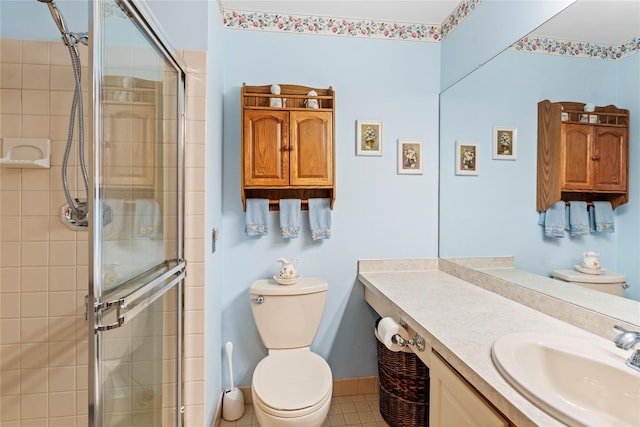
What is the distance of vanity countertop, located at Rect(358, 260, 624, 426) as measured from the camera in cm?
76

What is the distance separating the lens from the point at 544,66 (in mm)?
1323

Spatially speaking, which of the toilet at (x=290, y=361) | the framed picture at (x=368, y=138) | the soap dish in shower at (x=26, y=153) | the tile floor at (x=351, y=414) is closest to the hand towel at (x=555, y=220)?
the framed picture at (x=368, y=138)

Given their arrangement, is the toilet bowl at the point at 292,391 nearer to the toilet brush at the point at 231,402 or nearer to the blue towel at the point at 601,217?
the toilet brush at the point at 231,402

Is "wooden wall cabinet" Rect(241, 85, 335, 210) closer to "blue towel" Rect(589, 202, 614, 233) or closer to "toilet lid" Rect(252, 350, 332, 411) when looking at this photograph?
"toilet lid" Rect(252, 350, 332, 411)

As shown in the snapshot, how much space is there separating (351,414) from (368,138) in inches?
67.0

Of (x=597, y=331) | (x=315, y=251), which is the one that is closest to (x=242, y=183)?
(x=315, y=251)

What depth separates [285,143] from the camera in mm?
1763

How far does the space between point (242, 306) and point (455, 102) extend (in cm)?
187

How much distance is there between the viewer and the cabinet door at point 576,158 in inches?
44.9

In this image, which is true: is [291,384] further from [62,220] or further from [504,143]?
[504,143]

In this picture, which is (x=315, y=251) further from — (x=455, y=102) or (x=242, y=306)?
(x=455, y=102)

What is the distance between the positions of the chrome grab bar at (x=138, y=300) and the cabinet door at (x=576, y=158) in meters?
1.61

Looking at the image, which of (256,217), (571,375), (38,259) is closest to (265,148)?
(256,217)

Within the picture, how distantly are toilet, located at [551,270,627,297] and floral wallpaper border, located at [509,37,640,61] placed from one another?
75 cm
